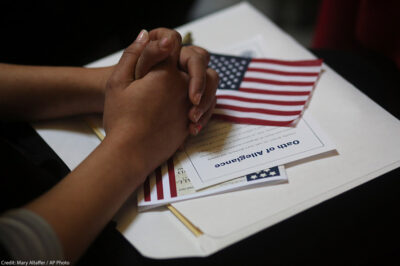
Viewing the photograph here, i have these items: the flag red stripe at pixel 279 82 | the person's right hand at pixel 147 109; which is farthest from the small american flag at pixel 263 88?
the person's right hand at pixel 147 109

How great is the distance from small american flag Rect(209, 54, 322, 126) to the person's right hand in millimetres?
109

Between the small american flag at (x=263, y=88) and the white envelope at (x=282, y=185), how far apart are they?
0.12 feet

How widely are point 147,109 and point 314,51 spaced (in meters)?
0.52

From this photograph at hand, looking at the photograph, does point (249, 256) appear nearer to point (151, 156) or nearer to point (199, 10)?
point (151, 156)

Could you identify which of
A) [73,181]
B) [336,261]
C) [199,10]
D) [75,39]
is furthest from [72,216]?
[199,10]

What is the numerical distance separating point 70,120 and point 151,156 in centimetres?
23

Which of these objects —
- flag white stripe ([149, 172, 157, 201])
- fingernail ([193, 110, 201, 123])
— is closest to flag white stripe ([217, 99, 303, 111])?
fingernail ([193, 110, 201, 123])

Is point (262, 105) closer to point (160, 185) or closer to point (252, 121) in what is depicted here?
point (252, 121)

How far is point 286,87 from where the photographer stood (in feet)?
2.35

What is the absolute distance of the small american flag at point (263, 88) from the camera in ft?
2.17

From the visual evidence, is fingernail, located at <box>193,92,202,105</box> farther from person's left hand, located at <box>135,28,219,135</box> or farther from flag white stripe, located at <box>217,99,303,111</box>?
flag white stripe, located at <box>217,99,303,111</box>

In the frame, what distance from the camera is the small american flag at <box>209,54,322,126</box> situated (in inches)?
26.0

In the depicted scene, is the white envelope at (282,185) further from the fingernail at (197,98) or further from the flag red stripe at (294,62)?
the fingernail at (197,98)

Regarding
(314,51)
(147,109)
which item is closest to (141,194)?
(147,109)
